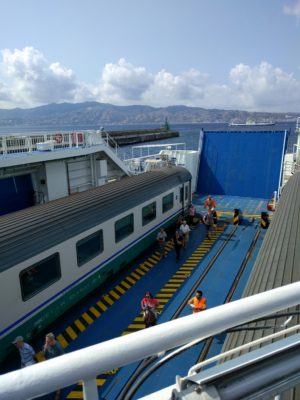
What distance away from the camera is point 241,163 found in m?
24.8

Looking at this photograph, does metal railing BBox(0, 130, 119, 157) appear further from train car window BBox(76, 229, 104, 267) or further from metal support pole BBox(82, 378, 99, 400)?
metal support pole BBox(82, 378, 99, 400)

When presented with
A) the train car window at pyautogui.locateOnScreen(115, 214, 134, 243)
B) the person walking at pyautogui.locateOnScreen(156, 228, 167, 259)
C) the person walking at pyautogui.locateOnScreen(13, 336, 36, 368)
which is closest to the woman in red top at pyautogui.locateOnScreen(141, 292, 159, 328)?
the person walking at pyautogui.locateOnScreen(13, 336, 36, 368)

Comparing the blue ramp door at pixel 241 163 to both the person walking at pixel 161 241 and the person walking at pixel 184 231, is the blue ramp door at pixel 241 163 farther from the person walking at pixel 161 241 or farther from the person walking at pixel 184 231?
the person walking at pixel 161 241

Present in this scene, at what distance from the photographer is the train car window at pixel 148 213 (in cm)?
1413

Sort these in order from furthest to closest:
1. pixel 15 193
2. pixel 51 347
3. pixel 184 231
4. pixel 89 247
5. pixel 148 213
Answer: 1. pixel 184 231
2. pixel 148 213
3. pixel 15 193
4. pixel 89 247
5. pixel 51 347

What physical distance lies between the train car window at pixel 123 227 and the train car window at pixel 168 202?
3.67 m

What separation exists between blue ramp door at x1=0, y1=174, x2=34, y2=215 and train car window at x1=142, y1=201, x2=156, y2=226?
571cm

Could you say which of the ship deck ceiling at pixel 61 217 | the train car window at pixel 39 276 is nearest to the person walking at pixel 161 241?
the ship deck ceiling at pixel 61 217

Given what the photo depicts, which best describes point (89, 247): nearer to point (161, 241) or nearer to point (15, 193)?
point (161, 241)

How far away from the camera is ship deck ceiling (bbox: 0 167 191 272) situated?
25.9ft

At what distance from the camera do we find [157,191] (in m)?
15.4

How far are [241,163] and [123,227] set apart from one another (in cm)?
1574

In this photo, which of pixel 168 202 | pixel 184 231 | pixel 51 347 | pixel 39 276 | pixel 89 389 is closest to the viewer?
pixel 89 389

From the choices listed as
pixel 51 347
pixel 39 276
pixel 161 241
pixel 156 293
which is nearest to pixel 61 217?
pixel 39 276
